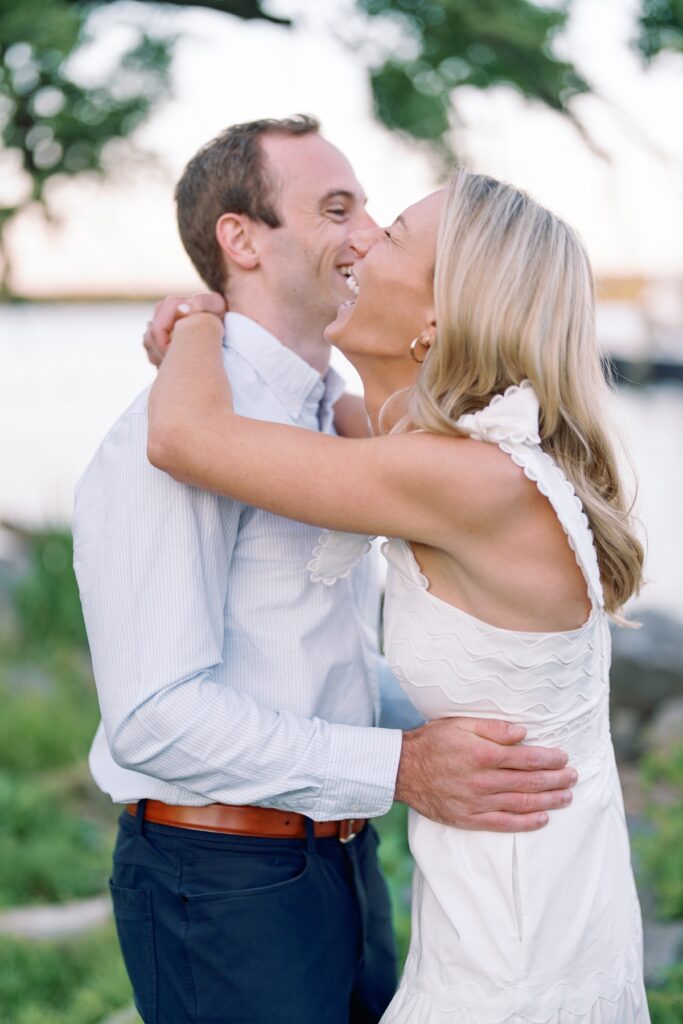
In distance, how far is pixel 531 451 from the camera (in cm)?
191

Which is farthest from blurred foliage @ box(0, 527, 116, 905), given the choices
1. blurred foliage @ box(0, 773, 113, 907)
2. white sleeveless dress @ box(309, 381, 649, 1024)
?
white sleeveless dress @ box(309, 381, 649, 1024)

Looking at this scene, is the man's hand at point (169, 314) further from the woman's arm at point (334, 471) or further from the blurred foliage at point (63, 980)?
the blurred foliage at point (63, 980)

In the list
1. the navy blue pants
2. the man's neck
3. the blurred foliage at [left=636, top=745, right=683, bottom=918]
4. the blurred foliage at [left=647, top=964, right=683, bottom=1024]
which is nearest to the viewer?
the navy blue pants

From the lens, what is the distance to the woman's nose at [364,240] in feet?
7.14

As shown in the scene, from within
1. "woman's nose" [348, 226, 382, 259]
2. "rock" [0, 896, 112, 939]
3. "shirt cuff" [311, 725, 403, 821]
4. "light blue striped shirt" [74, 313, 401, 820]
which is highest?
"woman's nose" [348, 226, 382, 259]

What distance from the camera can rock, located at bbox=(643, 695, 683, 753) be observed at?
577 cm

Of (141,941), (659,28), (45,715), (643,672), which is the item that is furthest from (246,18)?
(643,672)

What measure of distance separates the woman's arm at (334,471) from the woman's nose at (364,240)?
1.39 ft

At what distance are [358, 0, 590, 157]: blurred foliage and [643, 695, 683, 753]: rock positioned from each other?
3032mm

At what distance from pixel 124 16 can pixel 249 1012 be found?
4100 mm

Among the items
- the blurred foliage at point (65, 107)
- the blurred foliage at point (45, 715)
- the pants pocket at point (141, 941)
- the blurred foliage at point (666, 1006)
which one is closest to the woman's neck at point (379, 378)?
the pants pocket at point (141, 941)

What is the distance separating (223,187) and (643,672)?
4.88m

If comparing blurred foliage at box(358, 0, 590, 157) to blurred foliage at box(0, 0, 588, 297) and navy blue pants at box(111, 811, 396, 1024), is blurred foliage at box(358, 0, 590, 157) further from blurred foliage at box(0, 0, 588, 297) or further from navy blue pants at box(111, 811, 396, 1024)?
navy blue pants at box(111, 811, 396, 1024)

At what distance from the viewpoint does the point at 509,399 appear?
1.92 m
